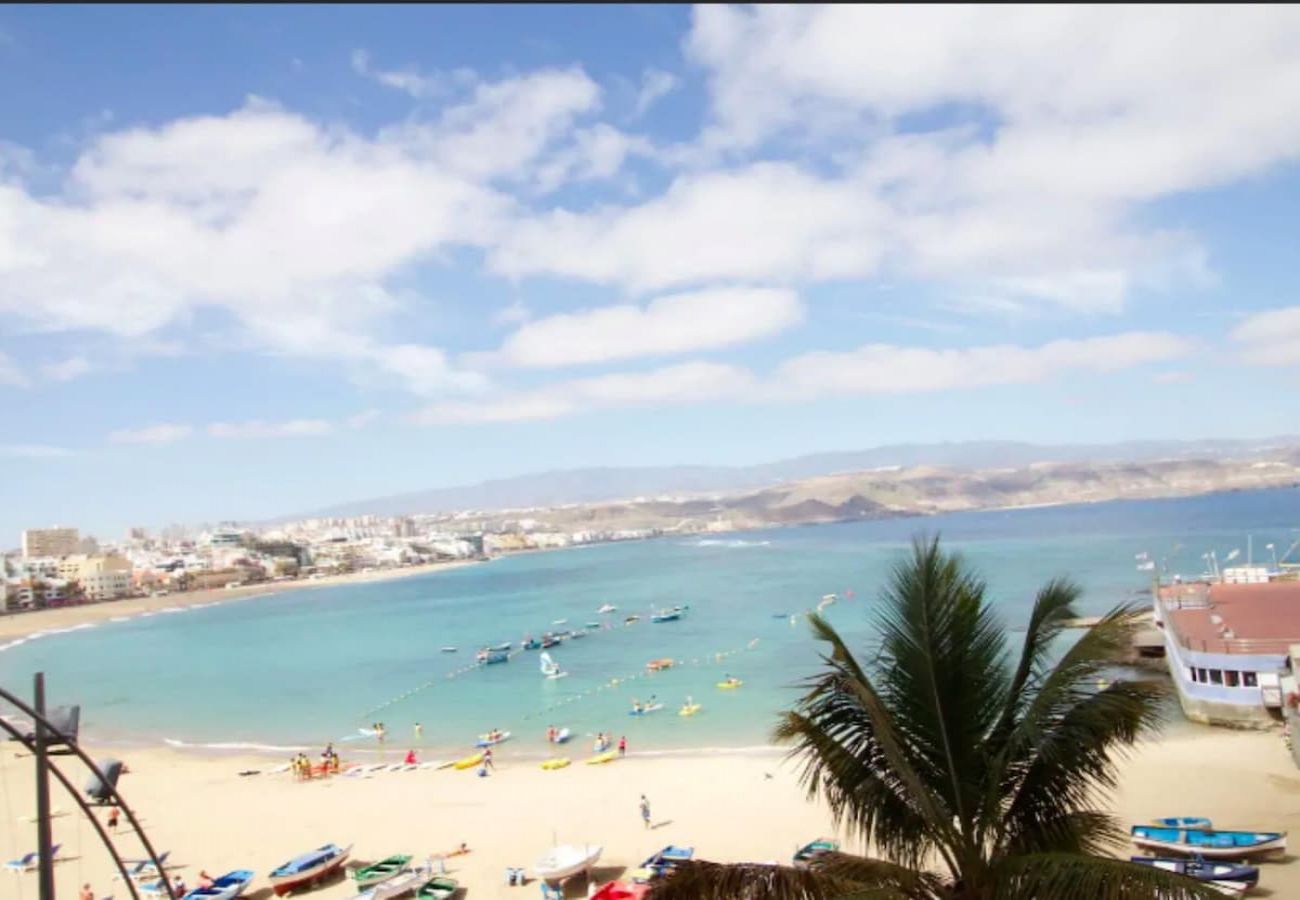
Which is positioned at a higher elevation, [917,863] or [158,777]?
[917,863]

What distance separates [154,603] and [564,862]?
Result: 419 ft

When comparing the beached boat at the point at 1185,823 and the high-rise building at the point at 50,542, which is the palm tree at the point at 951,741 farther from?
the high-rise building at the point at 50,542

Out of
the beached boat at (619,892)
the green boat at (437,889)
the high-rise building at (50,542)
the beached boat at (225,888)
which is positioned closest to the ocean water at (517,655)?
the beached boat at (619,892)

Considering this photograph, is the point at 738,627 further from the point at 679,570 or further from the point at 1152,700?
the point at 679,570

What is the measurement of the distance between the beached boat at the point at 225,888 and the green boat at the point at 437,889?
3516 mm

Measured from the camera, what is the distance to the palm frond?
534 centimetres

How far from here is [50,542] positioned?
184 metres

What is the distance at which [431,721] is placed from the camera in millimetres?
38094

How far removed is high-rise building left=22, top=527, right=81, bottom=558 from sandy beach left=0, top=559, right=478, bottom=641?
5837cm

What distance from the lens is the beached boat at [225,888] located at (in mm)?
16844

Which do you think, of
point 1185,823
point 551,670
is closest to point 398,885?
point 1185,823

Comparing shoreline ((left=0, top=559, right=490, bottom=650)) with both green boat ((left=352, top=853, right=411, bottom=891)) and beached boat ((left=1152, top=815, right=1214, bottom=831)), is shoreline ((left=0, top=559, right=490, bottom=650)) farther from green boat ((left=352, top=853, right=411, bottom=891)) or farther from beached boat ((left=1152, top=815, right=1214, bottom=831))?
beached boat ((left=1152, top=815, right=1214, bottom=831))

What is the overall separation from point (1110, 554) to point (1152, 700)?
9774 centimetres

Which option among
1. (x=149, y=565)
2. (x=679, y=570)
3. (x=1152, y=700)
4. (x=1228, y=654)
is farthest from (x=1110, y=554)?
(x=149, y=565)
